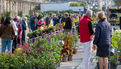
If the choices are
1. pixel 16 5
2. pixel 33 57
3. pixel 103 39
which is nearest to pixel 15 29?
pixel 33 57

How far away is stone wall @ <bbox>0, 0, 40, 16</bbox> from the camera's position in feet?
209

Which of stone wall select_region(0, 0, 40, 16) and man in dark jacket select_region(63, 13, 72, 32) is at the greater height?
man in dark jacket select_region(63, 13, 72, 32)

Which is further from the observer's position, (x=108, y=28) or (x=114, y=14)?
(x=114, y=14)

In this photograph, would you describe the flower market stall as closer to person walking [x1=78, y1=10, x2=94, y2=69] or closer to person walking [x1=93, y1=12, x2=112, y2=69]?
person walking [x1=78, y1=10, x2=94, y2=69]

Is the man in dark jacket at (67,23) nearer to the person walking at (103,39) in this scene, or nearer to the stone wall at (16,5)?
the person walking at (103,39)

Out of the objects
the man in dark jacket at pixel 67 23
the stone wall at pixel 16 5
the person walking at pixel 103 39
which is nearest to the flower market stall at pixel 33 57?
the person walking at pixel 103 39

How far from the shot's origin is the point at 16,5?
74.9 m

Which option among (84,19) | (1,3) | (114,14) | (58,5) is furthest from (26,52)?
(58,5)

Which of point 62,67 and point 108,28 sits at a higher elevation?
point 108,28

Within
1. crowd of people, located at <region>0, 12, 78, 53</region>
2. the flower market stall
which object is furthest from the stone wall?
the flower market stall

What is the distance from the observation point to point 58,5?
3654 inches

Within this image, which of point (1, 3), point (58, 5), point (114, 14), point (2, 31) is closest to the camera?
point (2, 31)

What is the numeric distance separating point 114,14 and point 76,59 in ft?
67.4

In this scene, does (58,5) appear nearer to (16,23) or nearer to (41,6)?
(41,6)
